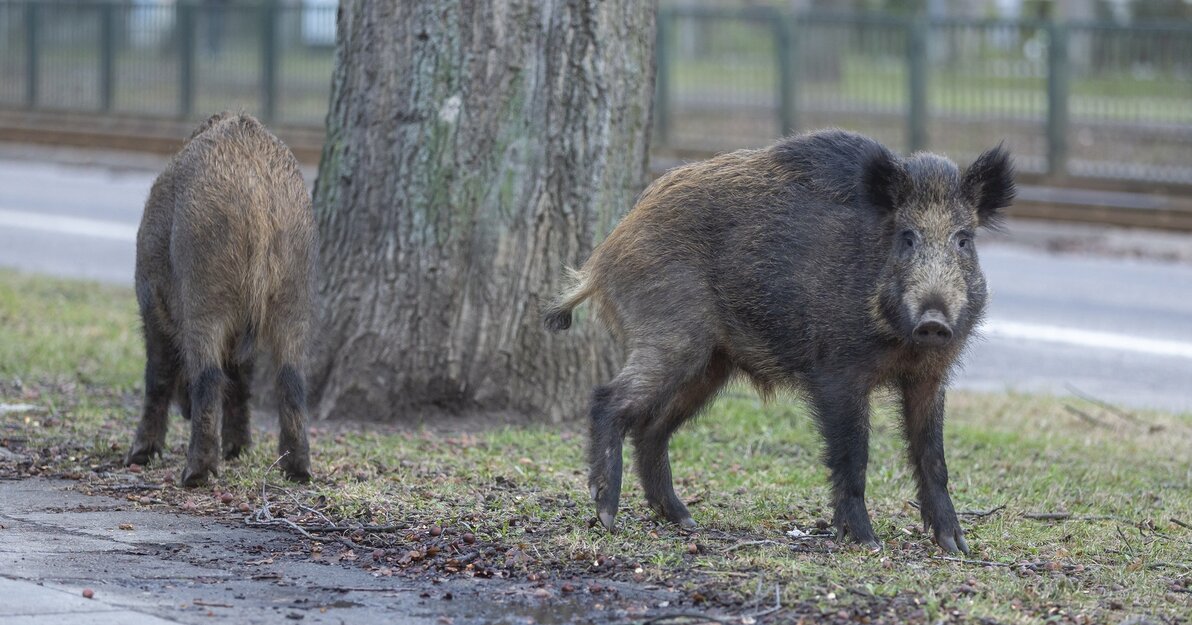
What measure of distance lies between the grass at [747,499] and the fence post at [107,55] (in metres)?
13.5

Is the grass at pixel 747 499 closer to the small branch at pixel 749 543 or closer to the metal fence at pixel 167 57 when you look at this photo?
the small branch at pixel 749 543

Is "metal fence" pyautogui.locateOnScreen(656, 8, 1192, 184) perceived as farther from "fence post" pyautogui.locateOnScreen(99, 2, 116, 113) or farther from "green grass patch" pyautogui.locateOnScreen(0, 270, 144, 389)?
"green grass patch" pyautogui.locateOnScreen(0, 270, 144, 389)

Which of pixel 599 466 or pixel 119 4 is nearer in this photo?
pixel 599 466

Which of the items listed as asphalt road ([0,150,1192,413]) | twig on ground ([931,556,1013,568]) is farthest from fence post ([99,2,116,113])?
twig on ground ([931,556,1013,568])

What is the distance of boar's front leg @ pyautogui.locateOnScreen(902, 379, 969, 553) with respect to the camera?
5.67 m

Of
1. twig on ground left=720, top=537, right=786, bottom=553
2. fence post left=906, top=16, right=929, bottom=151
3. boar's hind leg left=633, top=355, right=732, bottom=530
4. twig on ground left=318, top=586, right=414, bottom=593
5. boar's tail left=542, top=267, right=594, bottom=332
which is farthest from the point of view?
fence post left=906, top=16, right=929, bottom=151

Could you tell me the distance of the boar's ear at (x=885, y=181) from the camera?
5648 millimetres

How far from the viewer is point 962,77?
17859 millimetres

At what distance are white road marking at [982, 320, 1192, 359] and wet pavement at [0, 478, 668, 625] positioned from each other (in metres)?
6.71

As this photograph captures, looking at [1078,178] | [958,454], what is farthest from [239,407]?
[1078,178]

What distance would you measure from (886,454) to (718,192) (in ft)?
6.78

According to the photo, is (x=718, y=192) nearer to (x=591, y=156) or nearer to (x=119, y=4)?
(x=591, y=156)

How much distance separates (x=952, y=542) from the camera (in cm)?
559

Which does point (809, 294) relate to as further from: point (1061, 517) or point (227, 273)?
point (227, 273)
